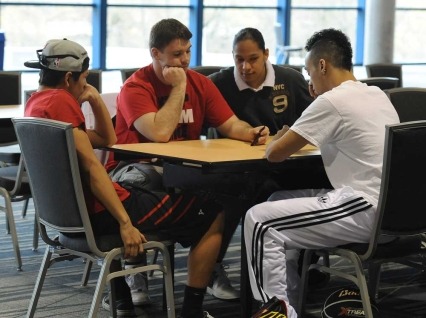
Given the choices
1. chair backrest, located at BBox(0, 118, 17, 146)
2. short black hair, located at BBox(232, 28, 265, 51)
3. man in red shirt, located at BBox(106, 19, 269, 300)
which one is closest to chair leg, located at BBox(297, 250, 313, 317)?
man in red shirt, located at BBox(106, 19, 269, 300)

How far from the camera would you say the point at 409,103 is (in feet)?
13.9

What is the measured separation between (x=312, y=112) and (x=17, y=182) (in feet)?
5.58

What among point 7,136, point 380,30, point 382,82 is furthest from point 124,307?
point 380,30

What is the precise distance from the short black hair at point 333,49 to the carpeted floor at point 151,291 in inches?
42.3

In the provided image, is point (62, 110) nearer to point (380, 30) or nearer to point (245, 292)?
point (245, 292)

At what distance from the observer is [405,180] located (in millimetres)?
2979

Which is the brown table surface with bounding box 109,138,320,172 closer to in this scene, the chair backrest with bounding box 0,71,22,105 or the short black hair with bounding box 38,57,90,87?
the short black hair with bounding box 38,57,90,87

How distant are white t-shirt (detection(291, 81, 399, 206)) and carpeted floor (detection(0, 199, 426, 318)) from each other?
796 mm

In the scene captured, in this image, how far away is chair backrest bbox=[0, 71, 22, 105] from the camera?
5184mm

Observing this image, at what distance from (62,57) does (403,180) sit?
126 centimetres

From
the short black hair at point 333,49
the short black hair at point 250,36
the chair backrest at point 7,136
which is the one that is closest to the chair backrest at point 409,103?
the short black hair at point 250,36

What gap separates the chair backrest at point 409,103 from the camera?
419 centimetres

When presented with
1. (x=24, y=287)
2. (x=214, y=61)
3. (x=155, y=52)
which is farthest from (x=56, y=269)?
(x=214, y=61)

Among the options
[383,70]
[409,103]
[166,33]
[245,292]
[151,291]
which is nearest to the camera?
[245,292]
